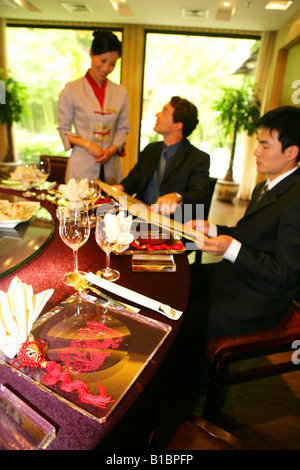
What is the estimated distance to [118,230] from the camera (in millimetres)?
1110

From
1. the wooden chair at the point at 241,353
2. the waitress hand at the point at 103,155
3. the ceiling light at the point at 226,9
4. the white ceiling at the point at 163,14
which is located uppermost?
the white ceiling at the point at 163,14

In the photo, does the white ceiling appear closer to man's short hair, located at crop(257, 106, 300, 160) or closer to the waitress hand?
the waitress hand

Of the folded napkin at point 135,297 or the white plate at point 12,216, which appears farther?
the white plate at point 12,216

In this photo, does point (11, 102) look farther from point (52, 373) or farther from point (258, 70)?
point (52, 373)

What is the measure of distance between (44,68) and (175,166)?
18.7 feet

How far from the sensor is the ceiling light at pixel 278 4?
4.07 metres

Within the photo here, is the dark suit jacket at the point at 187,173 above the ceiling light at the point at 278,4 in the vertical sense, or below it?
below

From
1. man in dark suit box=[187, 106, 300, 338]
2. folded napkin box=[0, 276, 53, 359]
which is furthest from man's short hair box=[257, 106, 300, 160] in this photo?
folded napkin box=[0, 276, 53, 359]

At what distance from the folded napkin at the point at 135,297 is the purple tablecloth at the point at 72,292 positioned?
18 mm

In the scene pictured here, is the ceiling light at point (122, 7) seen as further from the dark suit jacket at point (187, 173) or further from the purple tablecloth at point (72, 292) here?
the purple tablecloth at point (72, 292)

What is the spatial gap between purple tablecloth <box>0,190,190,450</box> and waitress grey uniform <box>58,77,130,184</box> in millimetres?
1012

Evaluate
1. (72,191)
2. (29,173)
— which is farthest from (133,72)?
(72,191)

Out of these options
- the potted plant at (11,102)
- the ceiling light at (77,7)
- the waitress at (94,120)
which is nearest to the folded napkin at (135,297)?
the waitress at (94,120)

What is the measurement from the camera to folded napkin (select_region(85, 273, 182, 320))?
34.7 inches
